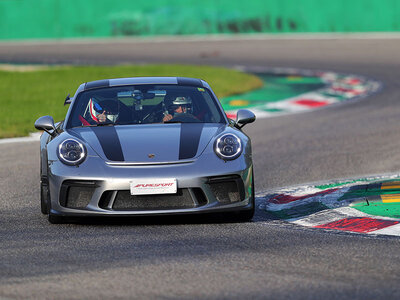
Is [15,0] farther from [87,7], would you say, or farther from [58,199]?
[58,199]

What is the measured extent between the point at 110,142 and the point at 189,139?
2.02 feet

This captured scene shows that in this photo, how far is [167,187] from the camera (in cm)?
702

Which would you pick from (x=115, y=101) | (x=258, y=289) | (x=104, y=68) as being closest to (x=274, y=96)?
(x=104, y=68)

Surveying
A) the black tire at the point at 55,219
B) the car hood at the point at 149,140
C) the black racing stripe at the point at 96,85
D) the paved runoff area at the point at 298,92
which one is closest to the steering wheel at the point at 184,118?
the car hood at the point at 149,140

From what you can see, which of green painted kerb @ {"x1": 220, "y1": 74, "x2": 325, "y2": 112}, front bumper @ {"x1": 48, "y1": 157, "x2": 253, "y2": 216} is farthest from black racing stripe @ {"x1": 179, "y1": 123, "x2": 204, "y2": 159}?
green painted kerb @ {"x1": 220, "y1": 74, "x2": 325, "y2": 112}

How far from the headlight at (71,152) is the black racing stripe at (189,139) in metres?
0.75

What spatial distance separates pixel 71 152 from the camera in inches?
289

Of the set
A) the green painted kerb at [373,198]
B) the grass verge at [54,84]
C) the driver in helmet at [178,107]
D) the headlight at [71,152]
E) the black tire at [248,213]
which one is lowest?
the grass verge at [54,84]

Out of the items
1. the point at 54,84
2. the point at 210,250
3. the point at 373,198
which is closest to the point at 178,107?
the point at 373,198

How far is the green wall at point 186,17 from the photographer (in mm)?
32188

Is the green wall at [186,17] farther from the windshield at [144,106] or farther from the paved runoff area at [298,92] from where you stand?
the windshield at [144,106]

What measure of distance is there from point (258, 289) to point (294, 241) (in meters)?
1.41

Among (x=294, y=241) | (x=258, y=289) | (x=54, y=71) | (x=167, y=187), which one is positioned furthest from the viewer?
(x=54, y=71)

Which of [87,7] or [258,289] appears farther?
[87,7]
